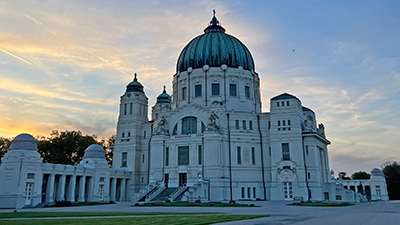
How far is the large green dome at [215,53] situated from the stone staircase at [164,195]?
1051 inches

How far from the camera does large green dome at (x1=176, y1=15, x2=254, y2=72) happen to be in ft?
237

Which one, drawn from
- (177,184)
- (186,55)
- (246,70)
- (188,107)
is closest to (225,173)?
(177,184)

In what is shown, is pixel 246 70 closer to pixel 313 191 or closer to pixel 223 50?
pixel 223 50

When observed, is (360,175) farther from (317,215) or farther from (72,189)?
(317,215)

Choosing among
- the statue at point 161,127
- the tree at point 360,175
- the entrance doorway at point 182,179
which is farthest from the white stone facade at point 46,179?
the tree at point 360,175

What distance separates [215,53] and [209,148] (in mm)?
21364

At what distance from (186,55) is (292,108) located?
1018 inches

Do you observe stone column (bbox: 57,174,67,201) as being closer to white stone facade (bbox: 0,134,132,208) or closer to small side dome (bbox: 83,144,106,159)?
white stone facade (bbox: 0,134,132,208)

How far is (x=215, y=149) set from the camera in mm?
61188

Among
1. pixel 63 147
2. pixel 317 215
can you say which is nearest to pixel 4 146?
pixel 63 147

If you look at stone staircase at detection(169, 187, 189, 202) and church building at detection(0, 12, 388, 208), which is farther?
church building at detection(0, 12, 388, 208)

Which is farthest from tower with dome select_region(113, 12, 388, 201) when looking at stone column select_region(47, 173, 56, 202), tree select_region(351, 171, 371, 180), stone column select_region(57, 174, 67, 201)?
tree select_region(351, 171, 371, 180)

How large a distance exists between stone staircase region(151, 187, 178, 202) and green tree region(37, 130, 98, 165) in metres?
35.6

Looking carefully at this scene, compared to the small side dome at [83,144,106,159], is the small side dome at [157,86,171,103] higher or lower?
higher
